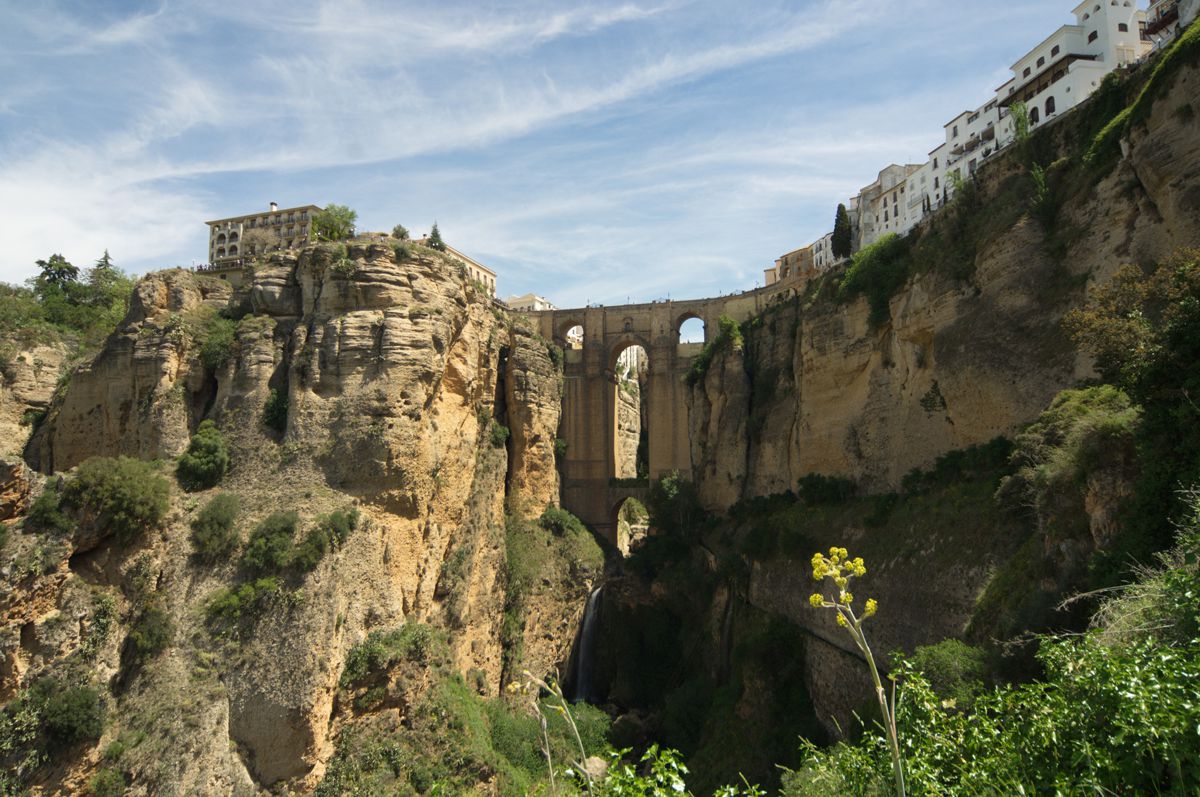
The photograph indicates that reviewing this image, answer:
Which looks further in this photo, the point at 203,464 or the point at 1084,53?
the point at 1084,53

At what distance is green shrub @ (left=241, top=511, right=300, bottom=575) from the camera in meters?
23.6

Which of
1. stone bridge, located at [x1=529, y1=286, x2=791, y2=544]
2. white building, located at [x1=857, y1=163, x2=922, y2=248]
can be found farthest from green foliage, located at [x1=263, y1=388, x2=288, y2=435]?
white building, located at [x1=857, y1=163, x2=922, y2=248]

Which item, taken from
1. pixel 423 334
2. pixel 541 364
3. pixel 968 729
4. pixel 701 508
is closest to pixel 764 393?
pixel 701 508

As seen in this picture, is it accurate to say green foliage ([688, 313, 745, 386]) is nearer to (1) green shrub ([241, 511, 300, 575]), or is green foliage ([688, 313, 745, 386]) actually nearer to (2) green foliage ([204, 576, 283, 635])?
(1) green shrub ([241, 511, 300, 575])

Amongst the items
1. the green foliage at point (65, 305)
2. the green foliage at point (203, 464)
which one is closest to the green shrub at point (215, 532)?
the green foliage at point (203, 464)

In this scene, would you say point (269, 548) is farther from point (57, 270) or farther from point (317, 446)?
point (57, 270)

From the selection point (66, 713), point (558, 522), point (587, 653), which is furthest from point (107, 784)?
point (558, 522)

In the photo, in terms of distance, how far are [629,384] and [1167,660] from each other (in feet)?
150

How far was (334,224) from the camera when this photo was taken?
39094 millimetres

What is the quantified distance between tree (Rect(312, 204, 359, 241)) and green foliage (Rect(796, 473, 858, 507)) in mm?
23740

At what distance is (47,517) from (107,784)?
6.95 meters

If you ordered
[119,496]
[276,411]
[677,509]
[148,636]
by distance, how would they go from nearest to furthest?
[148,636]
[119,496]
[276,411]
[677,509]

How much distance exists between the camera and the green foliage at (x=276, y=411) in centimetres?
2781

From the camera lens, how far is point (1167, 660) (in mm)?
6793
